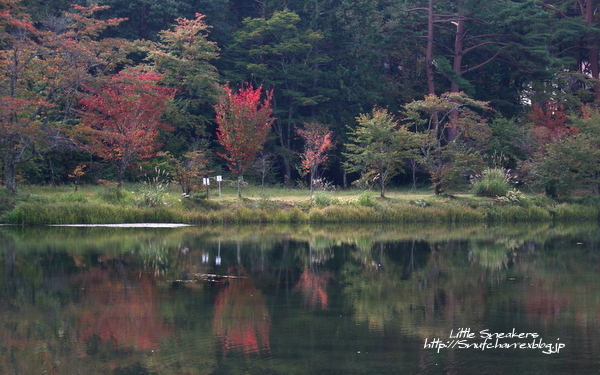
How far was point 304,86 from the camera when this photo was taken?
3581 centimetres

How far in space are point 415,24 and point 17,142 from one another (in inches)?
849

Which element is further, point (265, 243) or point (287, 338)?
point (265, 243)

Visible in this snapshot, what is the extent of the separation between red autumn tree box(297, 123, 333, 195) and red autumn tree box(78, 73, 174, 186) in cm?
694

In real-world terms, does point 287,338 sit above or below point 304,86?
below

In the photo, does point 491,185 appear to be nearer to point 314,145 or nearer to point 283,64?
point 314,145

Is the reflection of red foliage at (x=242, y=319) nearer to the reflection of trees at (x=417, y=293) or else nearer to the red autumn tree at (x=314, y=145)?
the reflection of trees at (x=417, y=293)

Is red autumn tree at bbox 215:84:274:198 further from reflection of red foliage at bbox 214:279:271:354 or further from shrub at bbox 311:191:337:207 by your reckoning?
reflection of red foliage at bbox 214:279:271:354

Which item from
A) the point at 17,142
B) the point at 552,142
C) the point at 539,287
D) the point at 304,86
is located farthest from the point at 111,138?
the point at 552,142

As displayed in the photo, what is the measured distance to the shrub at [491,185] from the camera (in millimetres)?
28203

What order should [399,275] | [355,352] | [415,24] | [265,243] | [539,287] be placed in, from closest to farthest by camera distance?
[355,352]
[539,287]
[399,275]
[265,243]
[415,24]

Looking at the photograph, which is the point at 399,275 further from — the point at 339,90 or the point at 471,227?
the point at 339,90

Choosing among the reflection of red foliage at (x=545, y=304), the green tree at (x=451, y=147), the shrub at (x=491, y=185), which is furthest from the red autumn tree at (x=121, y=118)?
the reflection of red foliage at (x=545, y=304)

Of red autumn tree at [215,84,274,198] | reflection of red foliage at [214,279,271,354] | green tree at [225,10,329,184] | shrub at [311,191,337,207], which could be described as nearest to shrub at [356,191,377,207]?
shrub at [311,191,337,207]

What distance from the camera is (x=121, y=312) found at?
10305 millimetres
